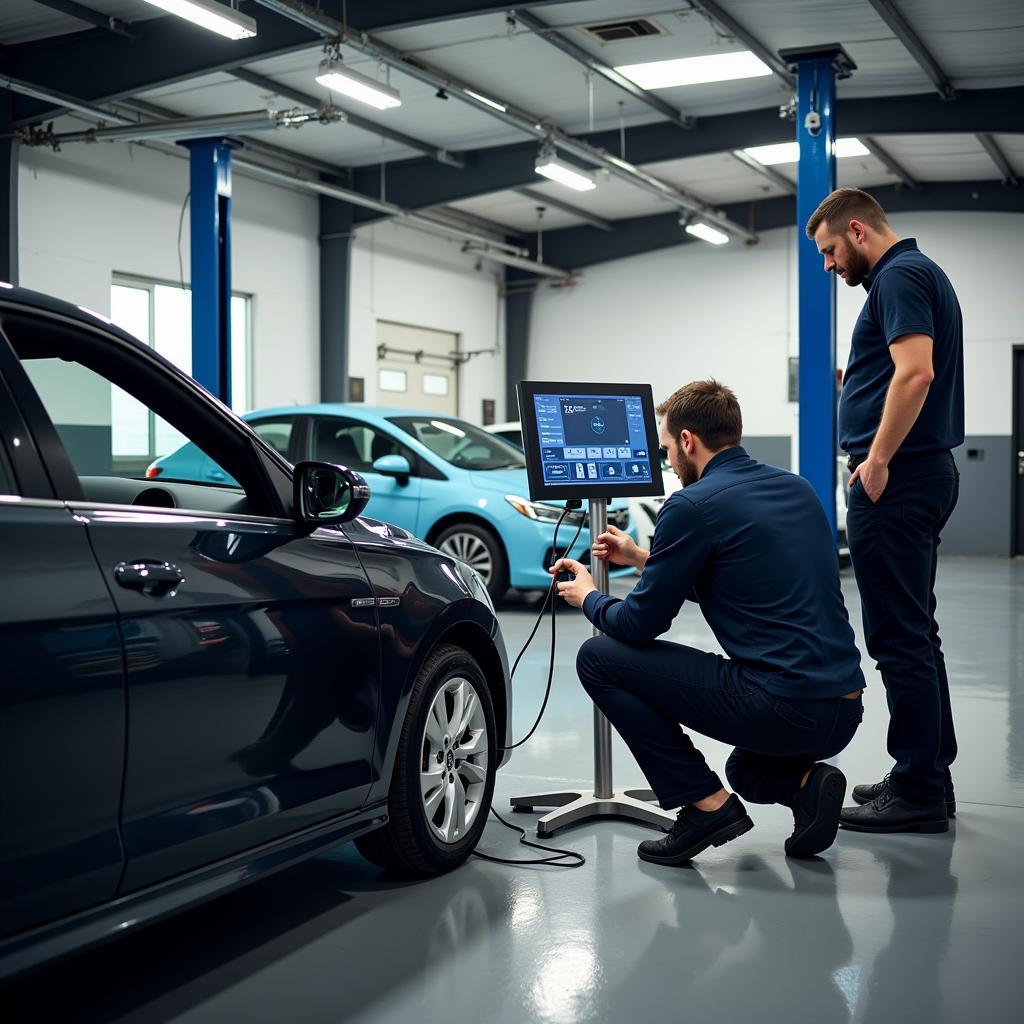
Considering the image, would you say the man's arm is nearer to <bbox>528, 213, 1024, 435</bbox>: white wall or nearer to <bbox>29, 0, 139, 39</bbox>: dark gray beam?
<bbox>29, 0, 139, 39</bbox>: dark gray beam

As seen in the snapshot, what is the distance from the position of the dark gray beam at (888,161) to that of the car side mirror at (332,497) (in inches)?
472

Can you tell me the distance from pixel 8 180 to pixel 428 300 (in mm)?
7154

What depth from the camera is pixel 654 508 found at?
10.3 metres

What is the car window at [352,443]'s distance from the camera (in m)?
8.76

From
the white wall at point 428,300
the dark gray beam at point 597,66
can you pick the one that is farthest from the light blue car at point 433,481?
the white wall at point 428,300

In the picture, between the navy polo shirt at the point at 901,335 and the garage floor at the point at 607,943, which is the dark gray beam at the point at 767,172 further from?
the garage floor at the point at 607,943

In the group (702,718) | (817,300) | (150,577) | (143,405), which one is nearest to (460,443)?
(817,300)

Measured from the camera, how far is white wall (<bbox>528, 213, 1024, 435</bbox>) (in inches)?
628

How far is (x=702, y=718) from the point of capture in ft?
10.5

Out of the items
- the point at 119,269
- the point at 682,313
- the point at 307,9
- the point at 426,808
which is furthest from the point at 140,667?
the point at 682,313

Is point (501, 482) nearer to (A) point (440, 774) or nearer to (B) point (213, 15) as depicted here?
(B) point (213, 15)

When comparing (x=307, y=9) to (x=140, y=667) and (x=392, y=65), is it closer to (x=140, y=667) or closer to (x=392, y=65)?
(x=392, y=65)

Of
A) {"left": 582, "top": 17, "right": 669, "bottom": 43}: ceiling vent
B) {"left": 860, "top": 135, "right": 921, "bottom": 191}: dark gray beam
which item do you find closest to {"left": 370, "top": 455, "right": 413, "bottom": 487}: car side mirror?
{"left": 582, "top": 17, "right": 669, "bottom": 43}: ceiling vent

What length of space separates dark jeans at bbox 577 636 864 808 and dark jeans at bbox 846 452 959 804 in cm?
49
